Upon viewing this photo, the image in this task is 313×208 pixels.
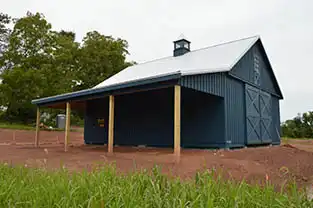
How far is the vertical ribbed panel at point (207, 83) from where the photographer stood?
7.36 metres

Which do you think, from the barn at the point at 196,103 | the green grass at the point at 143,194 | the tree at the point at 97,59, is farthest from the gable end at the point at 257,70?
the tree at the point at 97,59

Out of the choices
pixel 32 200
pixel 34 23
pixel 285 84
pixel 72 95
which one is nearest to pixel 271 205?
pixel 32 200

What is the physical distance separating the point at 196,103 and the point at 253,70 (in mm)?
4145

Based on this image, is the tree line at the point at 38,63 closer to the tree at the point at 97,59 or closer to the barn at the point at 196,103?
the tree at the point at 97,59

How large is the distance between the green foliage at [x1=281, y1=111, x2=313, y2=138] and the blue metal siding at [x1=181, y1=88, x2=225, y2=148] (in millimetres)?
20021

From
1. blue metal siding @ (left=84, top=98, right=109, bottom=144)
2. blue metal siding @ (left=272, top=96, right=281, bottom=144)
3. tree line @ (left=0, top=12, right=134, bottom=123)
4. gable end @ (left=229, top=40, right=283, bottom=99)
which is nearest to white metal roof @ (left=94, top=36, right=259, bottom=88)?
gable end @ (left=229, top=40, right=283, bottom=99)

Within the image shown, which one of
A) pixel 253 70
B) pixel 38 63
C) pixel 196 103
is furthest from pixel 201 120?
pixel 38 63

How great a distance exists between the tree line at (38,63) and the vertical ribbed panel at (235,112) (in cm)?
1540

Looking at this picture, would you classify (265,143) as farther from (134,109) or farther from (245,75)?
(134,109)

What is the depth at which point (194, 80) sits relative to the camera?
7648 millimetres

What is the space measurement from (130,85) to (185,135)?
3.73 meters

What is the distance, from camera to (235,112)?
1037cm

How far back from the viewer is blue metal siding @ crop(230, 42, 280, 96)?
11.3 meters

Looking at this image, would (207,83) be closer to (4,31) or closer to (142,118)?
(142,118)
